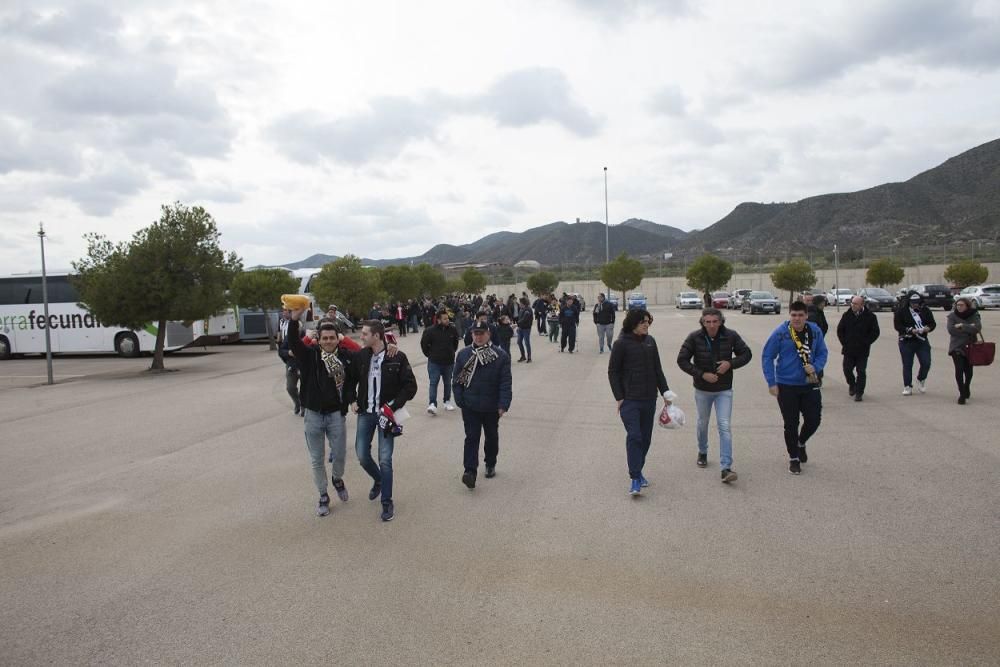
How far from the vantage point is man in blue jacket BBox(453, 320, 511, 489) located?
6707 millimetres

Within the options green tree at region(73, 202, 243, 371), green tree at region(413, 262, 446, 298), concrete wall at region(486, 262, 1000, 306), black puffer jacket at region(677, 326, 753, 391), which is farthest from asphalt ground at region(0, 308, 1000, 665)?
concrete wall at region(486, 262, 1000, 306)

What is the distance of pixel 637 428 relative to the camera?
6375 millimetres

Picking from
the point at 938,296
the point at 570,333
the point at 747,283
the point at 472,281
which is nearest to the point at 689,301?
the point at 747,283

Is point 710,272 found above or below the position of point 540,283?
above

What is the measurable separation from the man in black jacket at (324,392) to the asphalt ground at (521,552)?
53cm

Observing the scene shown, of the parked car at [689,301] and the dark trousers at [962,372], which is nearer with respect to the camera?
the dark trousers at [962,372]

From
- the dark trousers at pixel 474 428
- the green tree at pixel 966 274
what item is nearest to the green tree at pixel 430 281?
the green tree at pixel 966 274

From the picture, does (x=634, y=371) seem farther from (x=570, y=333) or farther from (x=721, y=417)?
(x=570, y=333)

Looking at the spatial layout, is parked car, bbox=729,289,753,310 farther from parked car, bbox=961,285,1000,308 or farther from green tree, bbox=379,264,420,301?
green tree, bbox=379,264,420,301

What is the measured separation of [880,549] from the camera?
16.1ft

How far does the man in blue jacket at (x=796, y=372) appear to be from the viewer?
22.8 feet

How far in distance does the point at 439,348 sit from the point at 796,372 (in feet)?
17.9

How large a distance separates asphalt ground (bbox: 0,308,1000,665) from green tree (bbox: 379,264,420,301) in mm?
36119

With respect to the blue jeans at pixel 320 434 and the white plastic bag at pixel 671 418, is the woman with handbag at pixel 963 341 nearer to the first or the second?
the white plastic bag at pixel 671 418
